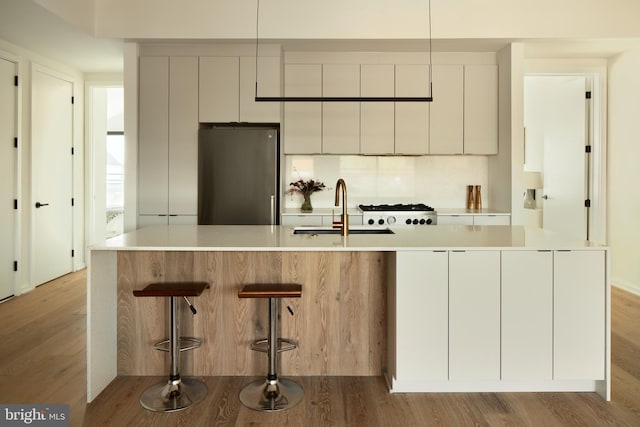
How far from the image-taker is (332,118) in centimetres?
481

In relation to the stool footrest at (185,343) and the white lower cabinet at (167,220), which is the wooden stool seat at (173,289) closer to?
the stool footrest at (185,343)

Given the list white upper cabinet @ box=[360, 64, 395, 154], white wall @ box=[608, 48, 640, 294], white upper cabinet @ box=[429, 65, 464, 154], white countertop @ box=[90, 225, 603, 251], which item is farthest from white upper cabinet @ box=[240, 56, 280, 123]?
white wall @ box=[608, 48, 640, 294]

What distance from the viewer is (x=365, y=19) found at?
4.38 metres

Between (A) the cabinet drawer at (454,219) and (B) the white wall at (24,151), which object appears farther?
(B) the white wall at (24,151)

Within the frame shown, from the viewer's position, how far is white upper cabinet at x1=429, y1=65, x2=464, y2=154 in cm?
480

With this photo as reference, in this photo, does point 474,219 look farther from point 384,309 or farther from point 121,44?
point 121,44

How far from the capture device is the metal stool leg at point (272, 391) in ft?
8.07

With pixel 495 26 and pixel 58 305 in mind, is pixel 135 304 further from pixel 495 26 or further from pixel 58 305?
pixel 495 26

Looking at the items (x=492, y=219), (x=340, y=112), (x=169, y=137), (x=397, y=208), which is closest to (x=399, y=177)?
(x=397, y=208)

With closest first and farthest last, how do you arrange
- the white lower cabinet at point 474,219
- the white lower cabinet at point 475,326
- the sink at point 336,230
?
1. the white lower cabinet at point 475,326
2. the sink at point 336,230
3. the white lower cabinet at point 474,219

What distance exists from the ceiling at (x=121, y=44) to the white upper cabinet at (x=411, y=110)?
9.4 inches

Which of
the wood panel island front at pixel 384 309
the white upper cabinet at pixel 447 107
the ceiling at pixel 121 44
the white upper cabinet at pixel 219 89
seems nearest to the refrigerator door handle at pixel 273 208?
the white upper cabinet at pixel 219 89

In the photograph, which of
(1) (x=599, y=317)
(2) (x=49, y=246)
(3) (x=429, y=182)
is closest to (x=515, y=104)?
(3) (x=429, y=182)

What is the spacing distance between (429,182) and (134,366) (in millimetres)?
3543
